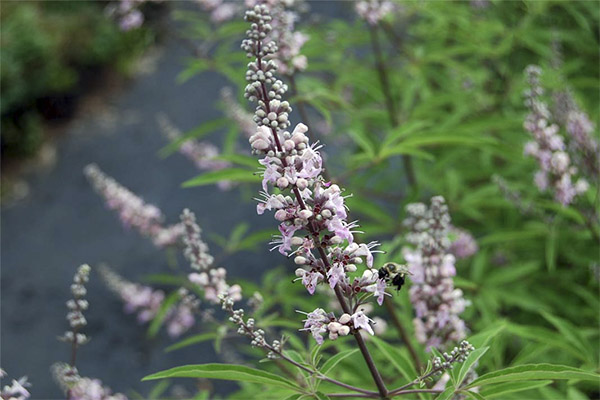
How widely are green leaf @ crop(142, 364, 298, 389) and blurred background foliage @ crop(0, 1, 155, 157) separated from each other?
1346 centimetres

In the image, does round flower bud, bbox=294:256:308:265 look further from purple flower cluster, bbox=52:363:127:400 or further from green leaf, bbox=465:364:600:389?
purple flower cluster, bbox=52:363:127:400

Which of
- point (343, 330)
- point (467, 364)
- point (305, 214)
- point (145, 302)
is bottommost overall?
point (467, 364)

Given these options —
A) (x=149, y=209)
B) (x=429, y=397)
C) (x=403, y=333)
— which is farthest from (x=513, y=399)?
(x=149, y=209)

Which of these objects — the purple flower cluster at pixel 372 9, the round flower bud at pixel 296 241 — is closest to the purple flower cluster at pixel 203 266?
the round flower bud at pixel 296 241

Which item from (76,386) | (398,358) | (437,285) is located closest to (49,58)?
(76,386)

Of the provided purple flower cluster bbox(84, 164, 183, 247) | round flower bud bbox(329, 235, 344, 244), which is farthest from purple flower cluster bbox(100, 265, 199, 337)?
round flower bud bbox(329, 235, 344, 244)

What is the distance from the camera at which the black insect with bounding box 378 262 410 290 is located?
9.63 ft

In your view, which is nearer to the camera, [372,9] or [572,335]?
[572,335]

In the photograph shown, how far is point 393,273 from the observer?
9.84 feet

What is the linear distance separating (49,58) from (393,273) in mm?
15710

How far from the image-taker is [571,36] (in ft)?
20.9

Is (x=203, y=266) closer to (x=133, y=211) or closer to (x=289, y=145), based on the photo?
(x=289, y=145)

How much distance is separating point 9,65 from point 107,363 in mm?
8699

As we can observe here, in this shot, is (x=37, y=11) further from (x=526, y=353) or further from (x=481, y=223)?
(x=526, y=353)
